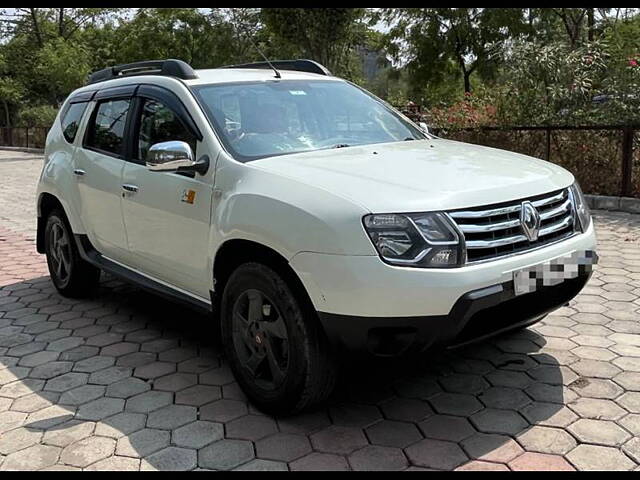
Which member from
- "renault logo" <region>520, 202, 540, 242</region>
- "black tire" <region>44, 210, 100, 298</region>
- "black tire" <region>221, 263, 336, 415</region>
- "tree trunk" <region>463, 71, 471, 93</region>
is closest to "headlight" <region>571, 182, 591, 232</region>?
"renault logo" <region>520, 202, 540, 242</region>

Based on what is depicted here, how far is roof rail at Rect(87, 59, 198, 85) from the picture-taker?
13.8 feet

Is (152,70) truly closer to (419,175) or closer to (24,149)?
(419,175)

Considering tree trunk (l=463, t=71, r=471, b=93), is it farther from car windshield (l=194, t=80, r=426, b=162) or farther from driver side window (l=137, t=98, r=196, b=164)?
driver side window (l=137, t=98, r=196, b=164)

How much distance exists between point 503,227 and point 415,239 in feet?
1.57

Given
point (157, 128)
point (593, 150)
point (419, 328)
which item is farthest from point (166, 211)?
point (593, 150)

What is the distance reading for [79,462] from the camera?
3.04m

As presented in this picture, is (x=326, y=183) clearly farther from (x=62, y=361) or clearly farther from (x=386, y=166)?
(x=62, y=361)

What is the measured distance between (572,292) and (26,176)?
663 inches

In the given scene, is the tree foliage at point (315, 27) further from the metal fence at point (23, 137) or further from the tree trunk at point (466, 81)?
the metal fence at point (23, 137)

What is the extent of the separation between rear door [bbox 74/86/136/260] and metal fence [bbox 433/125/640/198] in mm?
6624

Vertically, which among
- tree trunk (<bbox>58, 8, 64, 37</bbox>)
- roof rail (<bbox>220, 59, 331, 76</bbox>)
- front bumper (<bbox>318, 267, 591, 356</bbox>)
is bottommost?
front bumper (<bbox>318, 267, 591, 356</bbox>)

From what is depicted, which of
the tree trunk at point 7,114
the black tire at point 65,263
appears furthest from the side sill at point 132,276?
the tree trunk at point 7,114

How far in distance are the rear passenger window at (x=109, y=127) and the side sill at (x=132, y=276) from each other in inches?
31.1

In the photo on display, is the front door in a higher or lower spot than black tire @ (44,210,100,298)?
higher
